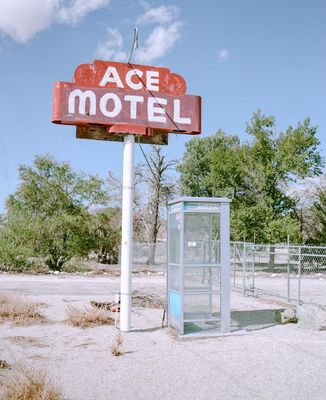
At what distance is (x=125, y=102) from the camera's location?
10289 millimetres

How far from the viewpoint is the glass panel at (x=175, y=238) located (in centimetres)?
1025

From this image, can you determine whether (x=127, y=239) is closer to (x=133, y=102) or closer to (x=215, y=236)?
(x=215, y=236)

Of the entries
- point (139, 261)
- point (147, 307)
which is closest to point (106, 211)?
point (139, 261)

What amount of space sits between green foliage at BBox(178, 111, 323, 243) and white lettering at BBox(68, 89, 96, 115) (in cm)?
2453

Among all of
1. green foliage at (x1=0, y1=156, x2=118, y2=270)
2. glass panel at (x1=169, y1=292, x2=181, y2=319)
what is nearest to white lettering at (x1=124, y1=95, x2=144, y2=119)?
glass panel at (x1=169, y1=292, x2=181, y2=319)

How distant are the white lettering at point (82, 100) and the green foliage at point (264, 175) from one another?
24532mm

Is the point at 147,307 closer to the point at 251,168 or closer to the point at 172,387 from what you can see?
the point at 172,387

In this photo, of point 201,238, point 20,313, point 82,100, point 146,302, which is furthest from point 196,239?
point 146,302

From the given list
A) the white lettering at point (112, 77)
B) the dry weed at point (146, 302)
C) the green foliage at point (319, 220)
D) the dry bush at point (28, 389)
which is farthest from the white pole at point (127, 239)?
the green foliage at point (319, 220)

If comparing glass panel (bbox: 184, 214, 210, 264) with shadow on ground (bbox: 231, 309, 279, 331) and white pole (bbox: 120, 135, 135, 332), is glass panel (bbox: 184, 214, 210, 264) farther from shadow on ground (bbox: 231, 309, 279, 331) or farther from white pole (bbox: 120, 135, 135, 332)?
shadow on ground (bbox: 231, 309, 279, 331)

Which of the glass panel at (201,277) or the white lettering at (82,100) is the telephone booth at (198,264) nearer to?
the glass panel at (201,277)

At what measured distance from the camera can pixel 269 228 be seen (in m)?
33.5

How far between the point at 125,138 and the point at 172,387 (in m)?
5.64

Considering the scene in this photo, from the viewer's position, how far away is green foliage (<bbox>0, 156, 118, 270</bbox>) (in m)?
30.2
